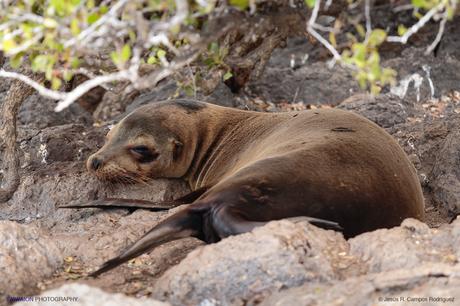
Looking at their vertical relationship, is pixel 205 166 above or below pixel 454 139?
below

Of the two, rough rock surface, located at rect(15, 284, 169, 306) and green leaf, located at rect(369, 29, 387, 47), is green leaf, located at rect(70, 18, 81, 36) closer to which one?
rough rock surface, located at rect(15, 284, 169, 306)

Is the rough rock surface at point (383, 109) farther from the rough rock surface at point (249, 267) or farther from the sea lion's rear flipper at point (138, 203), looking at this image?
the rough rock surface at point (249, 267)

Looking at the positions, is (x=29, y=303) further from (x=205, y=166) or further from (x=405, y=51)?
(x=405, y=51)

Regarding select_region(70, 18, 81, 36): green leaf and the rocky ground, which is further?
the rocky ground

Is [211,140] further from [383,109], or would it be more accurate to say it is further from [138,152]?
[383,109]

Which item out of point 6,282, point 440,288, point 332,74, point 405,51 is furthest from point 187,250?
point 405,51

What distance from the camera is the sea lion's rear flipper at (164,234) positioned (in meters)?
4.02

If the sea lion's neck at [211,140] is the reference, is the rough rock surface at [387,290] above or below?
above

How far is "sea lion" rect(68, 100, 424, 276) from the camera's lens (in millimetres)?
4281

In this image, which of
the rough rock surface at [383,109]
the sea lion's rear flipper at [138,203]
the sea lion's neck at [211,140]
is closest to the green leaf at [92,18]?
the sea lion's rear flipper at [138,203]

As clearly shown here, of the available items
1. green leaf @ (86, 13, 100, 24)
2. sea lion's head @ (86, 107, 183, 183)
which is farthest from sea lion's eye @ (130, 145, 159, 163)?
green leaf @ (86, 13, 100, 24)

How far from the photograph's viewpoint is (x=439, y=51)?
9.22m

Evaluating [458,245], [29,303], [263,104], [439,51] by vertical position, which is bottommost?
[263,104]

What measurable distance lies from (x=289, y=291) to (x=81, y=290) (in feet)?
2.89
